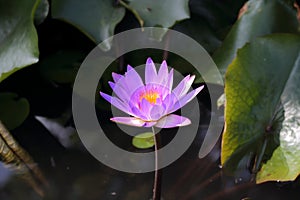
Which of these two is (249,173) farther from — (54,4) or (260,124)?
(54,4)

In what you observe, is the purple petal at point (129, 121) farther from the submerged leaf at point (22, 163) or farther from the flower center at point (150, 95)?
the submerged leaf at point (22, 163)

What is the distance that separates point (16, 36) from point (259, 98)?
0.59 metres

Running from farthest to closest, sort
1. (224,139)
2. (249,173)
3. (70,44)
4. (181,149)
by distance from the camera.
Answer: (70,44) → (181,149) → (249,173) → (224,139)

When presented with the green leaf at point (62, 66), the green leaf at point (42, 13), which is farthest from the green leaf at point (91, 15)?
the green leaf at point (62, 66)

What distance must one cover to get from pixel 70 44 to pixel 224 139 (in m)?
0.71

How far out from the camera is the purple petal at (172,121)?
89 cm

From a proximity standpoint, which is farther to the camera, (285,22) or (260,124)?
(285,22)

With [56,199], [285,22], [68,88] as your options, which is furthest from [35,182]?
[285,22]

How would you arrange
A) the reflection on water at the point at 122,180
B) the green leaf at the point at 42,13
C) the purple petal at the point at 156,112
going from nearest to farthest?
the purple petal at the point at 156,112 → the reflection on water at the point at 122,180 → the green leaf at the point at 42,13

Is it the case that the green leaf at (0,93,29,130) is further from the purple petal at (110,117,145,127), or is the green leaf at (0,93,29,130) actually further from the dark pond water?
the purple petal at (110,117,145,127)

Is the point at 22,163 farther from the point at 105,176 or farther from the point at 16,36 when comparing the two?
the point at 16,36

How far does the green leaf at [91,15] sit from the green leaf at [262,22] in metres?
0.29

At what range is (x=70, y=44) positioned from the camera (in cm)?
160

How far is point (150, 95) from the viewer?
0.95 metres
